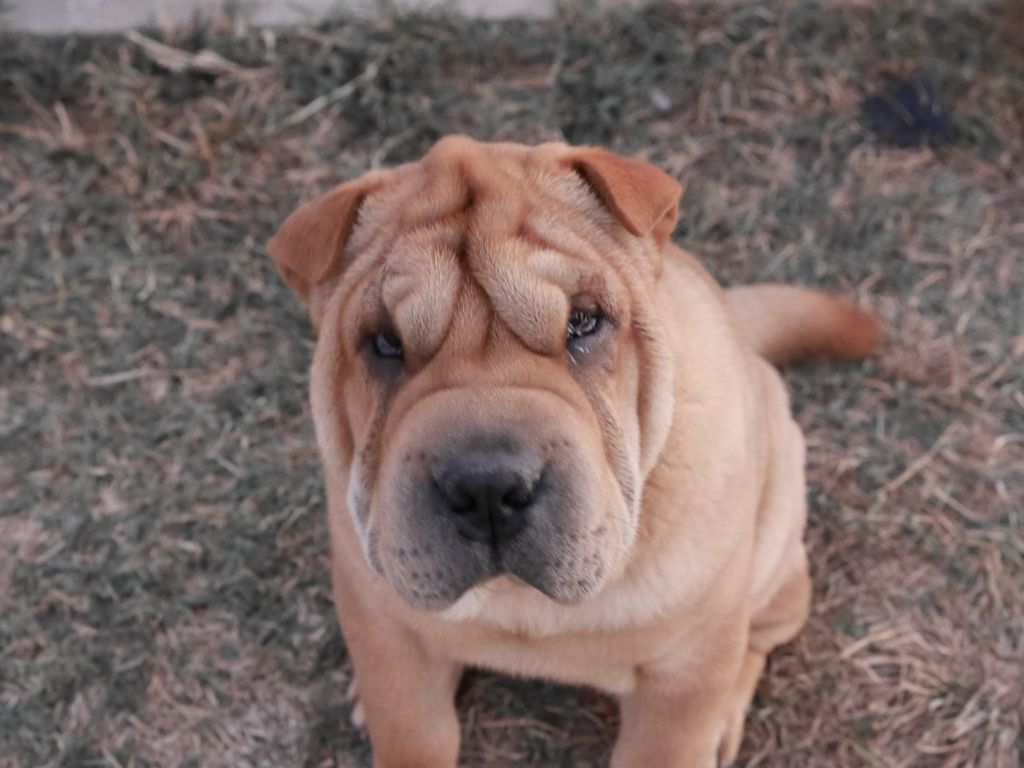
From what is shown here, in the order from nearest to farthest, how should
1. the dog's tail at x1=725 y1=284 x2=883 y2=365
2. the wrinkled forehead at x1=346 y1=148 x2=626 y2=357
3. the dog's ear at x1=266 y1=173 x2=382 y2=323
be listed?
the wrinkled forehead at x1=346 y1=148 x2=626 y2=357 < the dog's ear at x1=266 y1=173 x2=382 y2=323 < the dog's tail at x1=725 y1=284 x2=883 y2=365

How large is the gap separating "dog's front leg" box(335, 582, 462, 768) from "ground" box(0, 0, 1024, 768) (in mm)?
283

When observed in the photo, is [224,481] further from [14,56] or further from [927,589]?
[927,589]

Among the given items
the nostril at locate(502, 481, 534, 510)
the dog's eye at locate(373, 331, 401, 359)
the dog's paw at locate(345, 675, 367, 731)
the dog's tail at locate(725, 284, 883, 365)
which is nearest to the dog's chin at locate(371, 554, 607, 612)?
the nostril at locate(502, 481, 534, 510)

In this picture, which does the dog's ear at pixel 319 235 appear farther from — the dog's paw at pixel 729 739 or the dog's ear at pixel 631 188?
the dog's paw at pixel 729 739

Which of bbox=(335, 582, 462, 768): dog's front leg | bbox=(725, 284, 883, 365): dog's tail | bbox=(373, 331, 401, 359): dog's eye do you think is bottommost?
bbox=(335, 582, 462, 768): dog's front leg

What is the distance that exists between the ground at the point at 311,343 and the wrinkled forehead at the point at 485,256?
1.14 m

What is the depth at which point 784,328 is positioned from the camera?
288 centimetres

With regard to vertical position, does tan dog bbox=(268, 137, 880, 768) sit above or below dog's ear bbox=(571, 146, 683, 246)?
below

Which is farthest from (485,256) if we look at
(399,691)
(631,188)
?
(399,691)

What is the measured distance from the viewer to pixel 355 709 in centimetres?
260

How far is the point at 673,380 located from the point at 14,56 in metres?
2.47

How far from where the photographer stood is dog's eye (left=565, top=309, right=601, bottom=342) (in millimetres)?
1832

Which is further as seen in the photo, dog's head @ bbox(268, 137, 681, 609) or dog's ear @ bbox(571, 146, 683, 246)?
dog's ear @ bbox(571, 146, 683, 246)

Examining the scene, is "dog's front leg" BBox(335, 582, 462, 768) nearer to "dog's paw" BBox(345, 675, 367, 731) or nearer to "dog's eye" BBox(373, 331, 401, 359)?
"dog's paw" BBox(345, 675, 367, 731)
